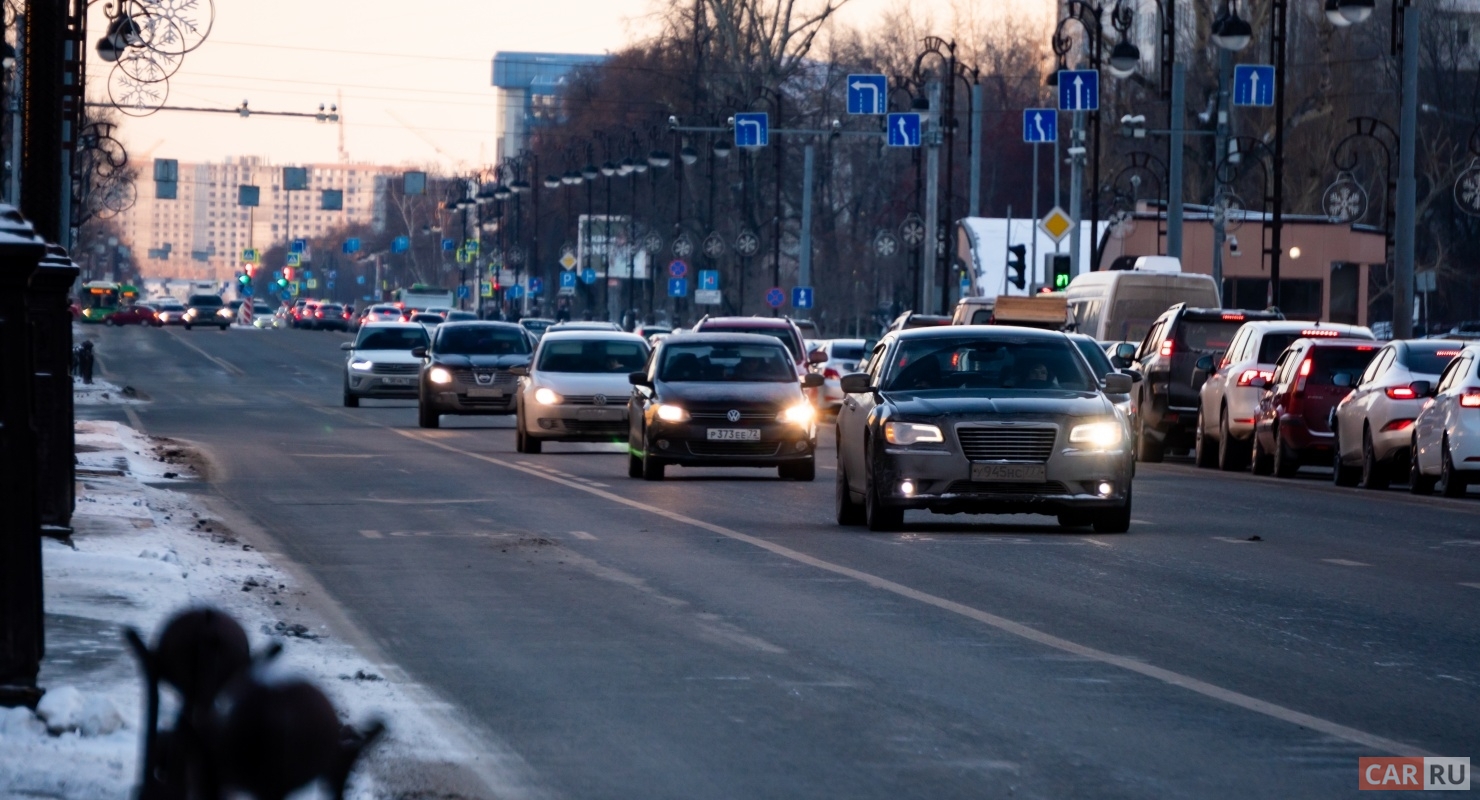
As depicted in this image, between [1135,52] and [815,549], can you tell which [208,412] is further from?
[815,549]

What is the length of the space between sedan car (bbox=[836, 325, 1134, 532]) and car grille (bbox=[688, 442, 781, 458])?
21.2ft

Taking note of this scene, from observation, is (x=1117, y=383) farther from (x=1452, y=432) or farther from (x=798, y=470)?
(x=798, y=470)

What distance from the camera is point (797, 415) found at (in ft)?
84.9

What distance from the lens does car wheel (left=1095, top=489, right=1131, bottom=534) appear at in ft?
61.3

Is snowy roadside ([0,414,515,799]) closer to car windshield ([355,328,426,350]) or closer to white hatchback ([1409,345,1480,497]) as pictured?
white hatchback ([1409,345,1480,497])

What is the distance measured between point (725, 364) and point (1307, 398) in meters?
7.01

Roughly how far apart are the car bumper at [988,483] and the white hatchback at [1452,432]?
25.0ft

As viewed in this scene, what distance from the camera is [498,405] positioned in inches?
1521

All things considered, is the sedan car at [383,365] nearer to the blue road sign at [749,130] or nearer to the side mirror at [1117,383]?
the blue road sign at [749,130]

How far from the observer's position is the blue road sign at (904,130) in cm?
5762

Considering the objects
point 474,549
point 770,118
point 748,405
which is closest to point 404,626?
point 474,549

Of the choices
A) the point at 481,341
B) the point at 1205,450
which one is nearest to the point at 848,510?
the point at 1205,450

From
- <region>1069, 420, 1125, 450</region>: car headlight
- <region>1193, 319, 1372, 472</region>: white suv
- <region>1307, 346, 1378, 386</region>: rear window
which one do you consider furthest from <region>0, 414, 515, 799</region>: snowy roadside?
<region>1193, 319, 1372, 472</region>: white suv

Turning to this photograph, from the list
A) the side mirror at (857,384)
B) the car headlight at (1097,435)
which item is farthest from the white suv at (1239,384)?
the car headlight at (1097,435)
